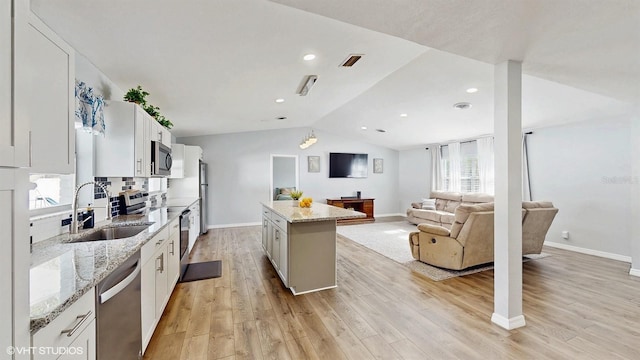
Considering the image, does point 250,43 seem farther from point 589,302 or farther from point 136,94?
point 589,302

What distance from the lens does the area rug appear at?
372cm

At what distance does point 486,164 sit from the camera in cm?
621

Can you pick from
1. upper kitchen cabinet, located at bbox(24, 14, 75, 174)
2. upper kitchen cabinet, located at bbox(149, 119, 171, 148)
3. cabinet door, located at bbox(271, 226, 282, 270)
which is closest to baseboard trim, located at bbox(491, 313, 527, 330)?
cabinet door, located at bbox(271, 226, 282, 270)

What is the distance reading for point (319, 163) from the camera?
8133mm

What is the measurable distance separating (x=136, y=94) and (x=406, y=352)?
3.41 meters

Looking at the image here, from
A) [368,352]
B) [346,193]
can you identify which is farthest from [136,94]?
[346,193]

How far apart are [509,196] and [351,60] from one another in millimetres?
2109

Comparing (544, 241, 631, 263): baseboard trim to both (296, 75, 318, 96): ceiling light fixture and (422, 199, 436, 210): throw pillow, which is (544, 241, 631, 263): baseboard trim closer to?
(422, 199, 436, 210): throw pillow

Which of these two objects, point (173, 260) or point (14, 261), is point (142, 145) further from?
point (14, 261)

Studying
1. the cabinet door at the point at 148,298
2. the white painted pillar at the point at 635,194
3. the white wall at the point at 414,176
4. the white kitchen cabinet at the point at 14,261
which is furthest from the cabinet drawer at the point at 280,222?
the white wall at the point at 414,176

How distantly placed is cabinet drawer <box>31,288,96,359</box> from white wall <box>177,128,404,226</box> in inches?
241

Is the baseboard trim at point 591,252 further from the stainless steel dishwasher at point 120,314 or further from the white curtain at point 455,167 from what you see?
the stainless steel dishwasher at point 120,314

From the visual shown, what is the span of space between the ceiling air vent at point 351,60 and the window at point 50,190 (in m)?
2.84

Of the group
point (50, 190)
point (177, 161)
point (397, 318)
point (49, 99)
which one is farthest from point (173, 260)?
point (177, 161)
